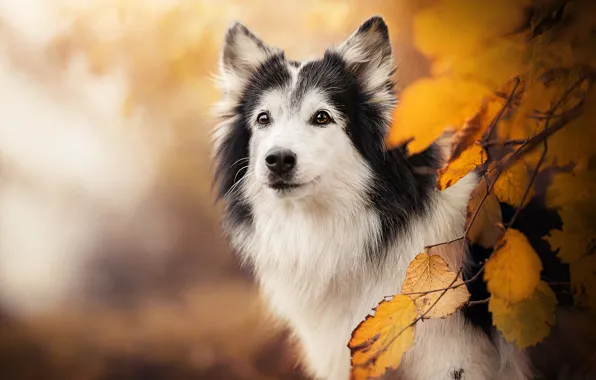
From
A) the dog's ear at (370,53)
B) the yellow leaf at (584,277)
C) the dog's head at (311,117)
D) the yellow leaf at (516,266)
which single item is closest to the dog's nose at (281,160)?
the dog's head at (311,117)

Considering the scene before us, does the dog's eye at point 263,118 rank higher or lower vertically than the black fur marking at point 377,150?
higher

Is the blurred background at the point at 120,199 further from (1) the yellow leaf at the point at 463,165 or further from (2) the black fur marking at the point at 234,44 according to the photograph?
(1) the yellow leaf at the point at 463,165

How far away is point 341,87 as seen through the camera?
167cm

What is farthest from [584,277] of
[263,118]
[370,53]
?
[263,118]

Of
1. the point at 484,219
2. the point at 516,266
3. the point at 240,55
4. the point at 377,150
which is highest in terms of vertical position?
the point at 240,55

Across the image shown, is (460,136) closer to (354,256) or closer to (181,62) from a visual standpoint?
(354,256)

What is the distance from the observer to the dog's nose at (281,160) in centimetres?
153

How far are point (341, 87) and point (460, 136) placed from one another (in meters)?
0.43

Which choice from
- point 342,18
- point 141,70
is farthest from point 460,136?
point 141,70

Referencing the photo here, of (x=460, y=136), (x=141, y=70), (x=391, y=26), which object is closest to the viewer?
(x=460, y=136)

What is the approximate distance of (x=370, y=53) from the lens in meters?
1.68

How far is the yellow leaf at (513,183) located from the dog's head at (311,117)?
37 centimetres

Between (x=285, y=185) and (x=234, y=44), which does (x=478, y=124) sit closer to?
(x=285, y=185)

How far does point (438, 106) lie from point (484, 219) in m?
0.42
